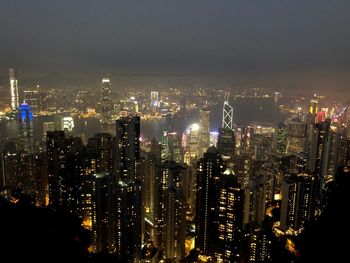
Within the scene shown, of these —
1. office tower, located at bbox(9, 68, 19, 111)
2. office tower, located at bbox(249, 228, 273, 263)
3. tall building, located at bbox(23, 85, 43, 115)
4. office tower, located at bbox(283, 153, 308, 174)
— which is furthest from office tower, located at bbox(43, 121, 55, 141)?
office tower, located at bbox(249, 228, 273, 263)

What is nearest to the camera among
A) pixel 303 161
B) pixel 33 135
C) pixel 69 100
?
pixel 303 161

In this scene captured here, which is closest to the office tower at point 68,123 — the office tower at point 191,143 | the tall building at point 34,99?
the tall building at point 34,99

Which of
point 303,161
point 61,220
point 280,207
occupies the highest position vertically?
point 61,220

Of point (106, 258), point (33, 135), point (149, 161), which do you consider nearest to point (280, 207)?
point (149, 161)

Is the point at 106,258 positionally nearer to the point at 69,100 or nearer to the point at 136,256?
the point at 136,256

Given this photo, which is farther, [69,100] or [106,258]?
[69,100]

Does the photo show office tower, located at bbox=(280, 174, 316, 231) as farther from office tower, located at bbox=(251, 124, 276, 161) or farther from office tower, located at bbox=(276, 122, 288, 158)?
office tower, located at bbox=(276, 122, 288, 158)
